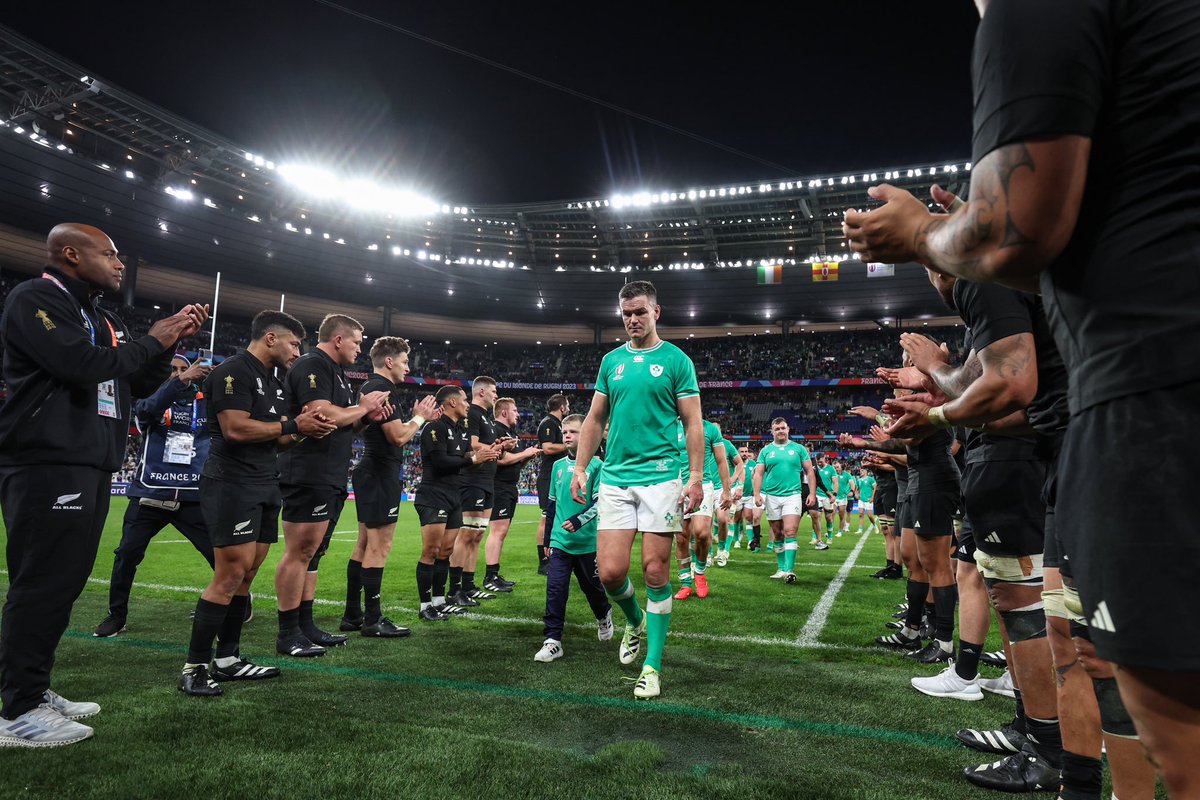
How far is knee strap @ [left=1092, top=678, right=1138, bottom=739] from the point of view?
1981 mm

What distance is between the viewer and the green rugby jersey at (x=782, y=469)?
439 inches

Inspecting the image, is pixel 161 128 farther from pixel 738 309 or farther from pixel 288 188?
pixel 738 309

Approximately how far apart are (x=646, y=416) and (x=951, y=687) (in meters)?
2.69

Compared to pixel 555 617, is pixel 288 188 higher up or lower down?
higher up

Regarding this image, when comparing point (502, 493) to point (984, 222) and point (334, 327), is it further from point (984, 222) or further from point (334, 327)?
point (984, 222)

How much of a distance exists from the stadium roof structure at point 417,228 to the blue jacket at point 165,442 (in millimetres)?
25969

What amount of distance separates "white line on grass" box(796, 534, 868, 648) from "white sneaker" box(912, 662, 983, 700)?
1.32 metres

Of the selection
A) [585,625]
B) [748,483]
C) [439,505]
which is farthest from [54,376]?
[748,483]

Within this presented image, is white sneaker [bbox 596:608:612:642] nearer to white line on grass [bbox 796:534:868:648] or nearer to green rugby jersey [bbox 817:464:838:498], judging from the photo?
white line on grass [bbox 796:534:868:648]

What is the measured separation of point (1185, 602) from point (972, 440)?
9.87ft

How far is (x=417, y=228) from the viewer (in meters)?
39.8

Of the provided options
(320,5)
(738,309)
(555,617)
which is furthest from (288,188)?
(555,617)

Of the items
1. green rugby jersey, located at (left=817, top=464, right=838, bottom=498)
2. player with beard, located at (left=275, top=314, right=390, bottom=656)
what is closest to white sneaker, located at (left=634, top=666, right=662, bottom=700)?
player with beard, located at (left=275, top=314, right=390, bottom=656)

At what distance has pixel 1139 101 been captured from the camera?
3.47ft
